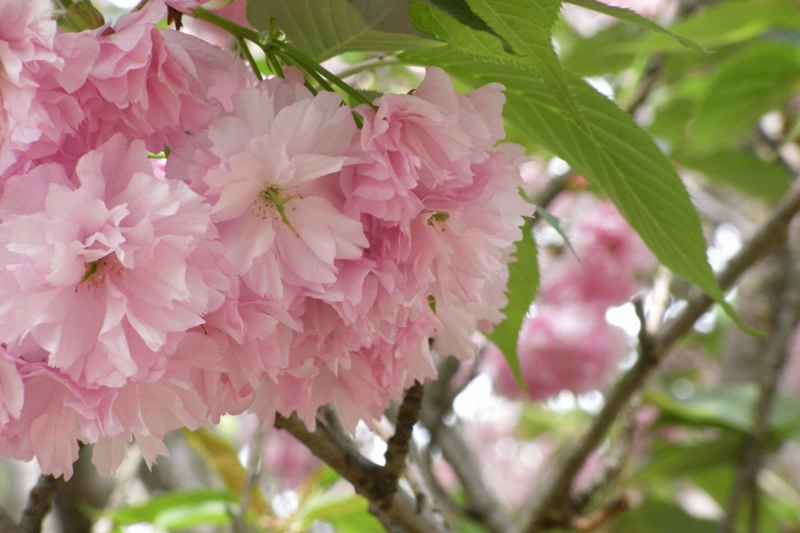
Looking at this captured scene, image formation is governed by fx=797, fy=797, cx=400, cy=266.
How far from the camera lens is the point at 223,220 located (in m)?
0.42

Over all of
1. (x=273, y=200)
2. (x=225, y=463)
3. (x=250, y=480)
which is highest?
(x=273, y=200)

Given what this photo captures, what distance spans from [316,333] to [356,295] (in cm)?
5

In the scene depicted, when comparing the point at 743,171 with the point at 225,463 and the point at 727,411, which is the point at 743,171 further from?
the point at 225,463

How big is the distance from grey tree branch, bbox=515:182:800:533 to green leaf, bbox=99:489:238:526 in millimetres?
465

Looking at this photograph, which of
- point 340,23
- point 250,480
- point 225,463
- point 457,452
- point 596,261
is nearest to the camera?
point 340,23

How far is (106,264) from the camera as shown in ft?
1.35

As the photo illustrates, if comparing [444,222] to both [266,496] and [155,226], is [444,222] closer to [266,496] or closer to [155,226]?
[155,226]

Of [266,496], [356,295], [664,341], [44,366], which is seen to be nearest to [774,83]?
[664,341]

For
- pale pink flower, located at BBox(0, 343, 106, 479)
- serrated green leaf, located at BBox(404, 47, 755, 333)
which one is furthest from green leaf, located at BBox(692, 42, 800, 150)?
pale pink flower, located at BBox(0, 343, 106, 479)

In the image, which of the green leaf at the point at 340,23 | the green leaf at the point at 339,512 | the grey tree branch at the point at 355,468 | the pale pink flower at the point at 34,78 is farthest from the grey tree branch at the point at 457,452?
the pale pink flower at the point at 34,78

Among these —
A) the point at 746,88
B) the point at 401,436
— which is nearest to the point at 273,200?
the point at 401,436

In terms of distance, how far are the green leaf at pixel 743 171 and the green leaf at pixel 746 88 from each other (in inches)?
2.2

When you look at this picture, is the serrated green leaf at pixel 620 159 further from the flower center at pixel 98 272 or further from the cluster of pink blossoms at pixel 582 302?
the cluster of pink blossoms at pixel 582 302

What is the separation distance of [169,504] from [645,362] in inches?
27.6
